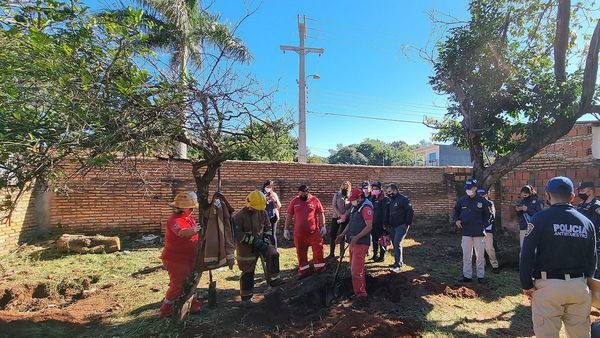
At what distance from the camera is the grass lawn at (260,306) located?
4457mm

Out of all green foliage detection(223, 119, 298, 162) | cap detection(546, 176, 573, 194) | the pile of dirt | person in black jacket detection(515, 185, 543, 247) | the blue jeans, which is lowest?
the pile of dirt

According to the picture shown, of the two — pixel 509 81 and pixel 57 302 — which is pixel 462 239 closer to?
pixel 509 81

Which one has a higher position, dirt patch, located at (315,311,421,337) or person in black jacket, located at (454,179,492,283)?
person in black jacket, located at (454,179,492,283)

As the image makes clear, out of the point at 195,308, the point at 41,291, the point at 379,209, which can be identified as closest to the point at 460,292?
the point at 379,209

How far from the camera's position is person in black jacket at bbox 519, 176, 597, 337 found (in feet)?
10.4

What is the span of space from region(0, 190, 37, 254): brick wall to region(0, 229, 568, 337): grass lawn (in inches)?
19.8

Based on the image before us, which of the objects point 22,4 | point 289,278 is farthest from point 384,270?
point 22,4

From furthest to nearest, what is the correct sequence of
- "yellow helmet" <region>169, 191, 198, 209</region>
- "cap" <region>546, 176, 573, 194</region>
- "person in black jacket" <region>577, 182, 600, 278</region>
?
"person in black jacket" <region>577, 182, 600, 278</region>
"yellow helmet" <region>169, 191, 198, 209</region>
"cap" <region>546, 176, 573, 194</region>

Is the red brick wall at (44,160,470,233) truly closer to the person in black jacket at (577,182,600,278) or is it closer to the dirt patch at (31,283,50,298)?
the dirt patch at (31,283,50,298)

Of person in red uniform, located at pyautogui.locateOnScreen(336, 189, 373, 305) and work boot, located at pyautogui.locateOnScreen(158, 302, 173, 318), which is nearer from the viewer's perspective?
work boot, located at pyautogui.locateOnScreen(158, 302, 173, 318)

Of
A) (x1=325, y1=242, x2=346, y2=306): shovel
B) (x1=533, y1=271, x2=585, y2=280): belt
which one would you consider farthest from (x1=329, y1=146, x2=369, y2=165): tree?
(x1=533, y1=271, x2=585, y2=280): belt

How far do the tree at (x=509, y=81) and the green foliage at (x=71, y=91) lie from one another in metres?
6.43

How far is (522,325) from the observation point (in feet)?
16.1

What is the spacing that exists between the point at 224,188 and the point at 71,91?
8044 millimetres
